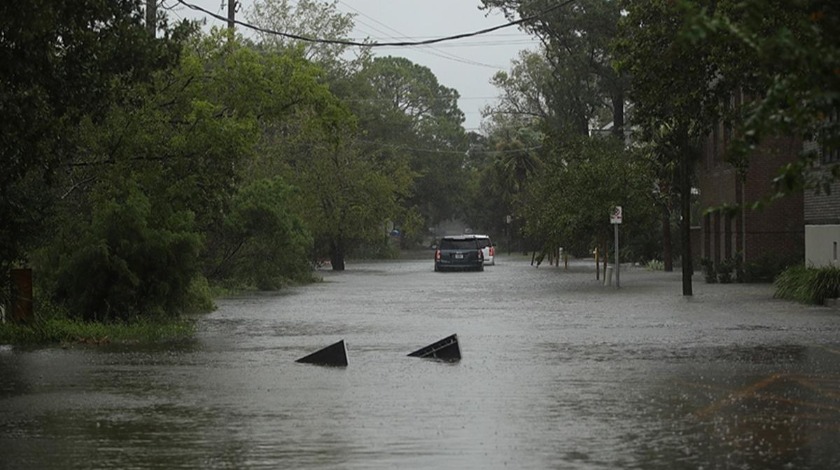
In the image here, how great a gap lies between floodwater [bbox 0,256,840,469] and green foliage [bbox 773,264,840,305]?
13.6ft

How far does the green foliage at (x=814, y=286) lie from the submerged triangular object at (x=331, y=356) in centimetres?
1631

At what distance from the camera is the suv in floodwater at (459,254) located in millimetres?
63094

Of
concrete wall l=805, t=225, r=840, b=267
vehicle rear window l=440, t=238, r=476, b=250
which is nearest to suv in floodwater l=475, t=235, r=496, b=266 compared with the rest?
vehicle rear window l=440, t=238, r=476, b=250

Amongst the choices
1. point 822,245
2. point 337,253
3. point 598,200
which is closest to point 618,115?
point 337,253

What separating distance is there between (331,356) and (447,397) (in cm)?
419

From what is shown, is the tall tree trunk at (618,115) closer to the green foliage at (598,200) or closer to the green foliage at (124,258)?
the green foliage at (598,200)

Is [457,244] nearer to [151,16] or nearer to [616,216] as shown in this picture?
[616,216]

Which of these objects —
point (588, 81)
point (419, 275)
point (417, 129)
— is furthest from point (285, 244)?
point (417, 129)

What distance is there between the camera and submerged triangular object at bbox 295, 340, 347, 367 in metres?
18.5

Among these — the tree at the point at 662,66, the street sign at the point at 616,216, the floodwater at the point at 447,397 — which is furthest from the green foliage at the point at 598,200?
the tree at the point at 662,66

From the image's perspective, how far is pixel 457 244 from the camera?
63.8m

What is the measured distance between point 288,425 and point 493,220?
111943 mm

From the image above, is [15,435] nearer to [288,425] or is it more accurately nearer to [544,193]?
[288,425]

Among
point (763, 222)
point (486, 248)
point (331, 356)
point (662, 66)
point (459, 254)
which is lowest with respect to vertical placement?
point (331, 356)
